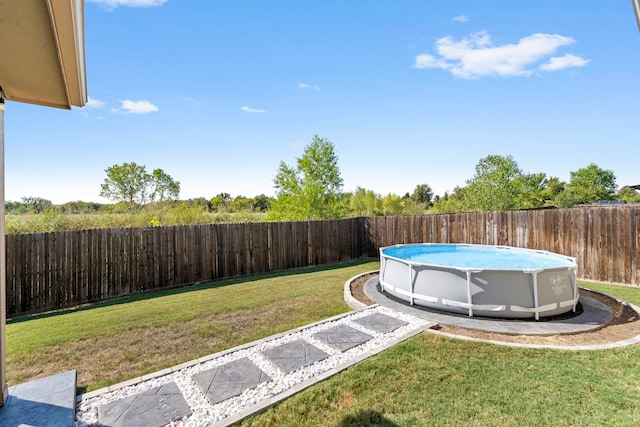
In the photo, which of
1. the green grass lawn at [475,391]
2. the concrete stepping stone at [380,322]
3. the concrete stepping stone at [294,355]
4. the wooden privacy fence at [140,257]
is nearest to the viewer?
the green grass lawn at [475,391]

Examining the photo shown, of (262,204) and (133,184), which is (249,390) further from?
(262,204)

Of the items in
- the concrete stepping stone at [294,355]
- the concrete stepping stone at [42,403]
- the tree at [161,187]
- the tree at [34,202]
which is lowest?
the concrete stepping stone at [294,355]

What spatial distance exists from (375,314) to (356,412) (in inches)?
102

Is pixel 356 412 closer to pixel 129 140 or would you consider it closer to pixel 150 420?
pixel 150 420

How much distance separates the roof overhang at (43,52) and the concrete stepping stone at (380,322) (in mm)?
4498

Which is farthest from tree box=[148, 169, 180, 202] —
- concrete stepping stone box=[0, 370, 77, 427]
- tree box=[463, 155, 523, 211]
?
tree box=[463, 155, 523, 211]

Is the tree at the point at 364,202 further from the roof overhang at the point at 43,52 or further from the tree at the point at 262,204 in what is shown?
the roof overhang at the point at 43,52

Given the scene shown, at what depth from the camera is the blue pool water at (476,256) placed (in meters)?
6.61

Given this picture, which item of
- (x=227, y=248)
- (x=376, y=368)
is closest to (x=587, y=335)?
(x=376, y=368)

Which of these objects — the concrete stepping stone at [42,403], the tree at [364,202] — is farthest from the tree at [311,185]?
the concrete stepping stone at [42,403]

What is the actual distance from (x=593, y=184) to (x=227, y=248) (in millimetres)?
60016

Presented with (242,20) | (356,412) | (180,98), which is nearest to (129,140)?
(180,98)

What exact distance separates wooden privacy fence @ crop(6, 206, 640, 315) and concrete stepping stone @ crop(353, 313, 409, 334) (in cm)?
548

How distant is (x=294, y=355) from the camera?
3.58 metres
